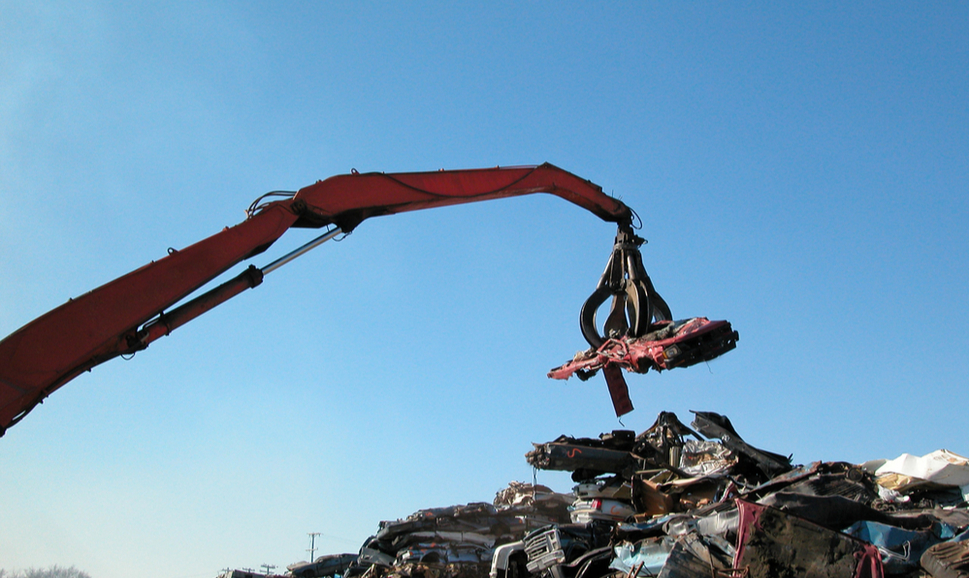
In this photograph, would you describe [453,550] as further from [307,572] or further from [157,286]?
[157,286]

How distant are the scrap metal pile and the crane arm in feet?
16.6

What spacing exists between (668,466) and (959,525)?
16.9 feet

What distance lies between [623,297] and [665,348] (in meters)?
1.91

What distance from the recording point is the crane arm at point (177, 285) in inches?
295

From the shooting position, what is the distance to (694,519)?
28.3 ft

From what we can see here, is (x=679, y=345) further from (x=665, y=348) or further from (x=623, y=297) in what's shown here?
(x=623, y=297)

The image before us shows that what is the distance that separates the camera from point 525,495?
1681 cm

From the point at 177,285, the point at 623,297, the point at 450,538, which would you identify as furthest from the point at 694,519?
the point at 450,538

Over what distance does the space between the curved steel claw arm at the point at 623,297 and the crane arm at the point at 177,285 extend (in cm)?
248

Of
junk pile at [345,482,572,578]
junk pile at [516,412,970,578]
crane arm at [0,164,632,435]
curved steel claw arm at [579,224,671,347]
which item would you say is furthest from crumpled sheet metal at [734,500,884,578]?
junk pile at [345,482,572,578]

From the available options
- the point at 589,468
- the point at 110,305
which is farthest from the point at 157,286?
the point at 589,468

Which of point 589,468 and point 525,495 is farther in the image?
point 525,495

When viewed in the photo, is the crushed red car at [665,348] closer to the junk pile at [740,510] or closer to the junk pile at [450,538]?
the junk pile at [740,510]

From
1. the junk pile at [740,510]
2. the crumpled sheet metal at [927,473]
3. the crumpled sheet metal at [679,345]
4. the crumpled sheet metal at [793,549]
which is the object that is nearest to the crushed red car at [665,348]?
the crumpled sheet metal at [679,345]
